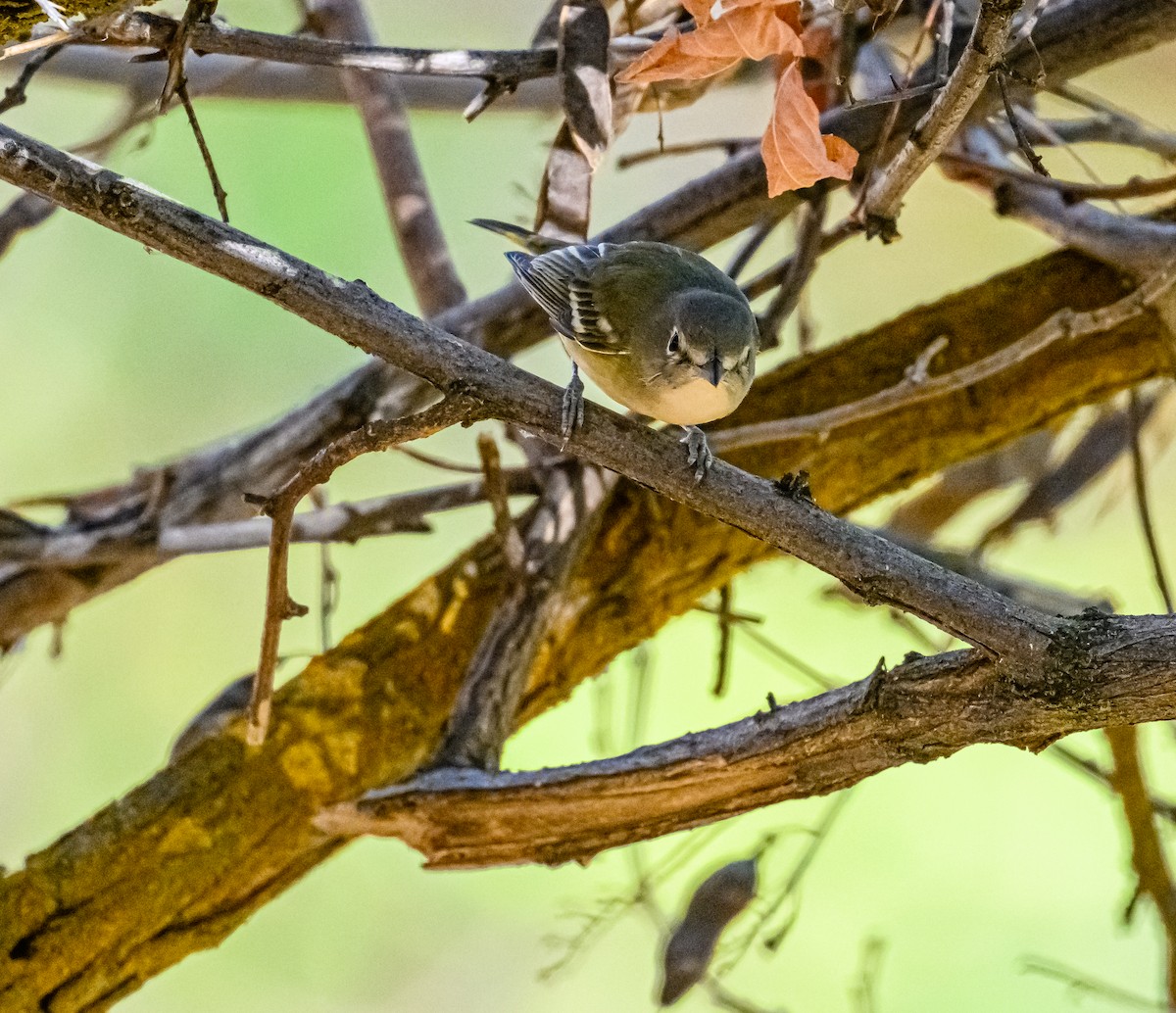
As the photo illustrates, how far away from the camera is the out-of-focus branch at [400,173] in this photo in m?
2.36

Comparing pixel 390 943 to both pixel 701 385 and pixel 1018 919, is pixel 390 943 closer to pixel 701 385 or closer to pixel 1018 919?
pixel 1018 919

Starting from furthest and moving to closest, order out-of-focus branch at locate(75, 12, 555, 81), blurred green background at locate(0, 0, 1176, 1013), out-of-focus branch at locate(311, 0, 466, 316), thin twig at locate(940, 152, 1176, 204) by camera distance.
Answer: blurred green background at locate(0, 0, 1176, 1013), out-of-focus branch at locate(311, 0, 466, 316), thin twig at locate(940, 152, 1176, 204), out-of-focus branch at locate(75, 12, 555, 81)

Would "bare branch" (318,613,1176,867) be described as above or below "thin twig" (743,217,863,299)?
below

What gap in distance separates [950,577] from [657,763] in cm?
45

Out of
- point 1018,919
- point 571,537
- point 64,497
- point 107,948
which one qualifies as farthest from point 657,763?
point 1018,919

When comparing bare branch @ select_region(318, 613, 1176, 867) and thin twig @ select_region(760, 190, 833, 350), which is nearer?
bare branch @ select_region(318, 613, 1176, 867)

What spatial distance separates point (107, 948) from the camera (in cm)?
172

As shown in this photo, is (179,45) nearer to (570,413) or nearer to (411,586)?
(570,413)

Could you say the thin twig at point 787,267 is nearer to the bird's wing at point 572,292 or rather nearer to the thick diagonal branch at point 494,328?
the thick diagonal branch at point 494,328

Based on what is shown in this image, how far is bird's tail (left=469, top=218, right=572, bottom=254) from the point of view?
191 centimetres

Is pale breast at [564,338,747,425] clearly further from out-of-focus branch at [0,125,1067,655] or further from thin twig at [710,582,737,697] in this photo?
thin twig at [710,582,737,697]

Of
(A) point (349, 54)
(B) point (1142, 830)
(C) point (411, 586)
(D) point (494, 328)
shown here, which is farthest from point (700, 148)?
(C) point (411, 586)

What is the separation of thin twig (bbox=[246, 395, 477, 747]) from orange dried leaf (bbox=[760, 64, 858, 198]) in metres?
0.43

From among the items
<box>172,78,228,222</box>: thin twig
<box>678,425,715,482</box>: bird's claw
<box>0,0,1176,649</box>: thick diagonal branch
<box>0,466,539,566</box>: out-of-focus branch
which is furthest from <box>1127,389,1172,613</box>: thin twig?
<box>172,78,228,222</box>: thin twig
